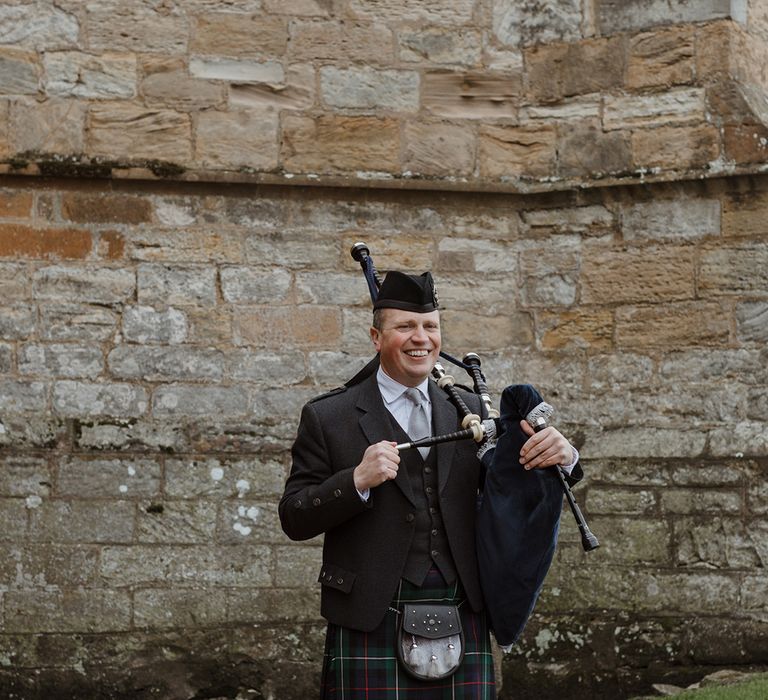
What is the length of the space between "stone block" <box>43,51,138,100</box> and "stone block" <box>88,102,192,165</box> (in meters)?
0.07

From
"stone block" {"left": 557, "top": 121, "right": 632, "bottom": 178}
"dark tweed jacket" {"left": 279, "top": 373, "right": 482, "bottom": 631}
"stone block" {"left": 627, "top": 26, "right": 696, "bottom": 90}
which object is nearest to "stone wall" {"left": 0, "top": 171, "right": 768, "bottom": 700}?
"stone block" {"left": 557, "top": 121, "right": 632, "bottom": 178}

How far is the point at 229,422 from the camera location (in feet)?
20.5

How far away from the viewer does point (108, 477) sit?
6.15 meters

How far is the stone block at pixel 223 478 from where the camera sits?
618cm

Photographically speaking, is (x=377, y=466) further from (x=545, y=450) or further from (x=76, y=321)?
(x=76, y=321)

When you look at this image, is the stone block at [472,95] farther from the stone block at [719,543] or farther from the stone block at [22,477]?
the stone block at [22,477]

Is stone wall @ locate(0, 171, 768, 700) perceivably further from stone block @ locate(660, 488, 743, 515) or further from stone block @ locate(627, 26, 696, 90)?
stone block @ locate(627, 26, 696, 90)

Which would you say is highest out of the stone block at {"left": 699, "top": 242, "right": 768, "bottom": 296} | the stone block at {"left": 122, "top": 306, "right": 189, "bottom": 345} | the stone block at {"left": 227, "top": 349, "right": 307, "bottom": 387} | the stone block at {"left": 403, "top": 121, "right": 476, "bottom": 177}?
the stone block at {"left": 403, "top": 121, "right": 476, "bottom": 177}

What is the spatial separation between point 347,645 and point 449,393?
833 millimetres

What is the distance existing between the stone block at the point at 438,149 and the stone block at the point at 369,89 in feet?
0.43

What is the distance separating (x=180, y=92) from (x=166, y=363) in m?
1.36

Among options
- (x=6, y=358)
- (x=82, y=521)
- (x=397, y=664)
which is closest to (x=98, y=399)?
(x=6, y=358)

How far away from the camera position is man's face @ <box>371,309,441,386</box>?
12.1ft

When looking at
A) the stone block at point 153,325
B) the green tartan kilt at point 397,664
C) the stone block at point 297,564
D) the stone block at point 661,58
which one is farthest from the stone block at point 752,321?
the green tartan kilt at point 397,664
